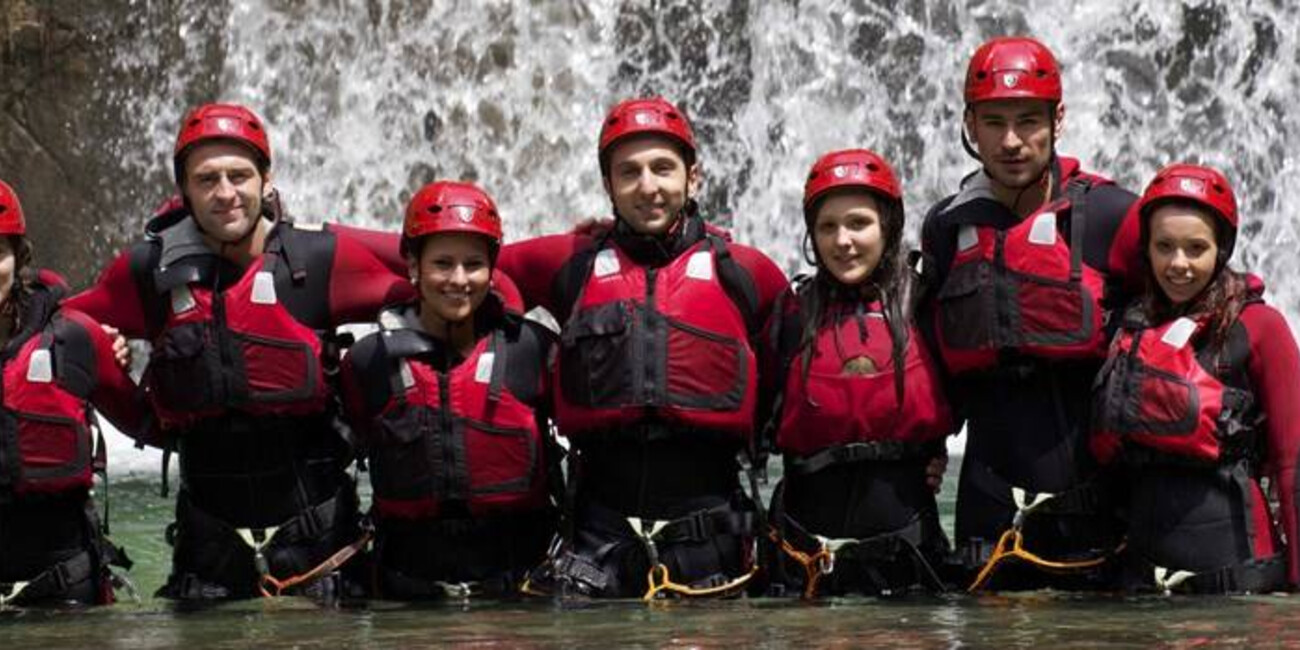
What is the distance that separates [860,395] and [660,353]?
645mm

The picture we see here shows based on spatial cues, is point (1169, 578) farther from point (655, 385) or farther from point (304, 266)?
point (304, 266)

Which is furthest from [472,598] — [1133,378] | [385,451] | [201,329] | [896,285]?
[1133,378]

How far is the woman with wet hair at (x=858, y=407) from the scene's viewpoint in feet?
24.2

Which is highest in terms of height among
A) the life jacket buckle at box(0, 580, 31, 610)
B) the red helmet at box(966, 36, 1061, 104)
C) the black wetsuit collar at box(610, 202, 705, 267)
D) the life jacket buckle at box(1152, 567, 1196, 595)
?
the red helmet at box(966, 36, 1061, 104)

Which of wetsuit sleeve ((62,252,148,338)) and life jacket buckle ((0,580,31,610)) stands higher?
wetsuit sleeve ((62,252,148,338))

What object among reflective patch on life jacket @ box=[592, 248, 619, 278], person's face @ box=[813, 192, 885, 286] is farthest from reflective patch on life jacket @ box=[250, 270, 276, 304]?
person's face @ box=[813, 192, 885, 286]

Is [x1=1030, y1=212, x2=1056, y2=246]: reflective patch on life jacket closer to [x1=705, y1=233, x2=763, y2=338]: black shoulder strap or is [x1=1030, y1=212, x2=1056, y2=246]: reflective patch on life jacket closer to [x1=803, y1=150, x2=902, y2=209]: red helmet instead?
[x1=803, y1=150, x2=902, y2=209]: red helmet

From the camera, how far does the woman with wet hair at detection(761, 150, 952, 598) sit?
7387 mm

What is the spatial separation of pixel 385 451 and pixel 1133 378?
236cm

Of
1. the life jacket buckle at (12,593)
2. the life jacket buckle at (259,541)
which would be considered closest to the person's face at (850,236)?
the life jacket buckle at (259,541)

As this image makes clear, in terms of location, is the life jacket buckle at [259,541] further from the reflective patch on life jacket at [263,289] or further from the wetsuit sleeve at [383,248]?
the wetsuit sleeve at [383,248]

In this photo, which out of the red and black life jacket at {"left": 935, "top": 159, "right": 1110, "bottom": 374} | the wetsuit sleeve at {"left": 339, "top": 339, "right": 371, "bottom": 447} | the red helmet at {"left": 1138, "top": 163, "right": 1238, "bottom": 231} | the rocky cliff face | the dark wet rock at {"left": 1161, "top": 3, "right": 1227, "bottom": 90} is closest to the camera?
the red helmet at {"left": 1138, "top": 163, "right": 1238, "bottom": 231}

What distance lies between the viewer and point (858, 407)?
7.36 meters

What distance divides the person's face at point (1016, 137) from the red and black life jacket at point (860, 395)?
58 cm
